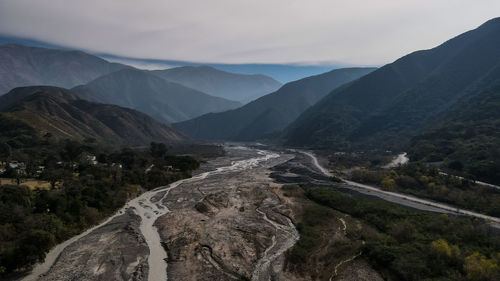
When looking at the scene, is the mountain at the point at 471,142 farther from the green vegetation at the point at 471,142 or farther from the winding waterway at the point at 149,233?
the winding waterway at the point at 149,233

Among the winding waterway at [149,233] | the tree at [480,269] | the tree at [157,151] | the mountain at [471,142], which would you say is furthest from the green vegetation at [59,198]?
the mountain at [471,142]

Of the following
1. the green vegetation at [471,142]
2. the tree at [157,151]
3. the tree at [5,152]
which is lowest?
the tree at [157,151]

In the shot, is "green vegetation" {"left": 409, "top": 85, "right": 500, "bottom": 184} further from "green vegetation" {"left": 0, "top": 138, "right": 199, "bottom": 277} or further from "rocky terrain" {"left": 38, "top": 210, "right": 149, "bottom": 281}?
"green vegetation" {"left": 0, "top": 138, "right": 199, "bottom": 277}

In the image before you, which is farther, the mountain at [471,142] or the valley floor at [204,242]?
the mountain at [471,142]

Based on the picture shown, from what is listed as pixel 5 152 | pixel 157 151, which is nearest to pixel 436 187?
pixel 157 151

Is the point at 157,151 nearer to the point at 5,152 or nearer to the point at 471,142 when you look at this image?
the point at 5,152

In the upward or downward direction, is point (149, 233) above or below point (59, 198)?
below
